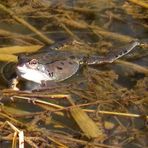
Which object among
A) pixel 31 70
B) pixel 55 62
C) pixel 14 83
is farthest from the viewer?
pixel 55 62

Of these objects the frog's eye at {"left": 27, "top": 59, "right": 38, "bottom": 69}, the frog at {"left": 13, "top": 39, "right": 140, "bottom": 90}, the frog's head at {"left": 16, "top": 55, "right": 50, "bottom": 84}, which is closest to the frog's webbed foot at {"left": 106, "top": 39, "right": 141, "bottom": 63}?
the frog at {"left": 13, "top": 39, "right": 140, "bottom": 90}

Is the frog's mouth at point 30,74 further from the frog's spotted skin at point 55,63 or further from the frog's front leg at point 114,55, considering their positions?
the frog's front leg at point 114,55

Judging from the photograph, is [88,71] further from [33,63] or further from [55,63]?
[33,63]

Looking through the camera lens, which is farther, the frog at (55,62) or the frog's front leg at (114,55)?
the frog's front leg at (114,55)

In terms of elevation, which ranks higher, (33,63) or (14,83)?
(33,63)

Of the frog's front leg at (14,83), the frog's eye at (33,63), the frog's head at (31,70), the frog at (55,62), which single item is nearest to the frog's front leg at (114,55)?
the frog at (55,62)

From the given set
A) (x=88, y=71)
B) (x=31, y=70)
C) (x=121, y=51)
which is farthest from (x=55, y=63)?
(x=121, y=51)

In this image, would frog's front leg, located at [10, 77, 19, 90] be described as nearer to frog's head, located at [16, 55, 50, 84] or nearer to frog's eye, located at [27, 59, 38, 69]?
frog's head, located at [16, 55, 50, 84]
